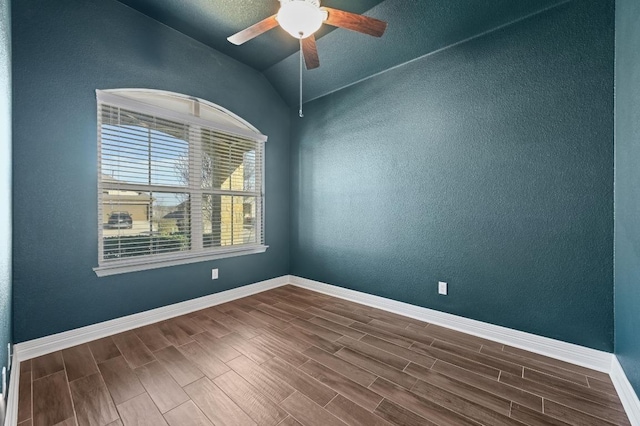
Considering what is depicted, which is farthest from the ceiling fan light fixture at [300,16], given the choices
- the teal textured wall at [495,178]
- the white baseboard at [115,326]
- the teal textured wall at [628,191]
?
the white baseboard at [115,326]

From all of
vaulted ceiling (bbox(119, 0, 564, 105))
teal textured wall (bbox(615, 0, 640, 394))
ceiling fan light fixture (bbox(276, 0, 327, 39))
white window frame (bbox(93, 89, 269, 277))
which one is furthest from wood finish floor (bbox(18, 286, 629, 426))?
vaulted ceiling (bbox(119, 0, 564, 105))

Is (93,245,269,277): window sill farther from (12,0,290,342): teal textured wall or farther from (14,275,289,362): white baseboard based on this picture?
(14,275,289,362): white baseboard

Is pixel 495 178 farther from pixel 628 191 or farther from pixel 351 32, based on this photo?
pixel 351 32

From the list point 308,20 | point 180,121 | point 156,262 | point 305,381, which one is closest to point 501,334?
point 305,381

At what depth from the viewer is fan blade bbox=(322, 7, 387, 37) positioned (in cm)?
184

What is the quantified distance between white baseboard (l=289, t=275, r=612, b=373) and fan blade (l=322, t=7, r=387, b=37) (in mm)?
2504

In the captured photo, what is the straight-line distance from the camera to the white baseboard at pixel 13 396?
1.35 m

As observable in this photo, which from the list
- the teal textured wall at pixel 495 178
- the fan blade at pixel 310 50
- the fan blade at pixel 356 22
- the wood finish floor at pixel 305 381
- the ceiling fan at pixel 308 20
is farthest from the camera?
the fan blade at pixel 310 50

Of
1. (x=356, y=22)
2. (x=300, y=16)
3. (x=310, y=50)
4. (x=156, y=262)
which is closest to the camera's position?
(x=300, y=16)

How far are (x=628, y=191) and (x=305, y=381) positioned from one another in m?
2.31

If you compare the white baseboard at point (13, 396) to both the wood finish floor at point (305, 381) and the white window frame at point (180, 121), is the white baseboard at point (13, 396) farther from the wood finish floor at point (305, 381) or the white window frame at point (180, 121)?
the white window frame at point (180, 121)

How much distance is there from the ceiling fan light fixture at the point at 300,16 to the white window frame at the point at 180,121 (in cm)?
160

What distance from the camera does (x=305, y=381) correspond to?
5.79ft

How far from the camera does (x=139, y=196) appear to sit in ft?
8.55
